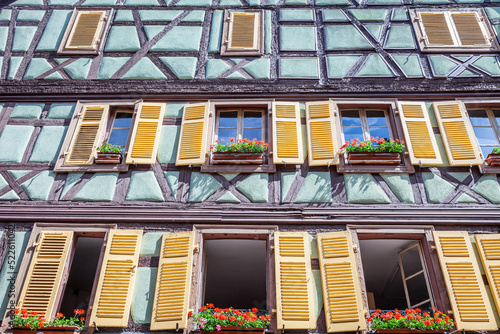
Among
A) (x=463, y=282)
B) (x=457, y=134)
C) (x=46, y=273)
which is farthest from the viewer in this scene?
Answer: (x=457, y=134)

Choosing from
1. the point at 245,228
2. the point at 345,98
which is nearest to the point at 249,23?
the point at 345,98

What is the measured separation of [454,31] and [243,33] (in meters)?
3.76

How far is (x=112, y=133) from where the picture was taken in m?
7.73

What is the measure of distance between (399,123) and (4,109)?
6.26m

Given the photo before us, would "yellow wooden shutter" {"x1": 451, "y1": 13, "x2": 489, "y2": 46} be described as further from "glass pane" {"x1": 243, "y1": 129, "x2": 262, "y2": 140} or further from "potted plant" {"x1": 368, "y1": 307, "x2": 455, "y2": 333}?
"potted plant" {"x1": 368, "y1": 307, "x2": 455, "y2": 333}

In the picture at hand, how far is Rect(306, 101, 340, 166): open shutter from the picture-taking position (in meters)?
6.96

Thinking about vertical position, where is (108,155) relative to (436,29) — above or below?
below

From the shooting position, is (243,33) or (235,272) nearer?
(235,272)

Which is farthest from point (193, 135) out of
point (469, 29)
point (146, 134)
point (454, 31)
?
point (469, 29)

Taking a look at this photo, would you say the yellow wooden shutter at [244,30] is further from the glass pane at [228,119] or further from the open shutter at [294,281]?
the open shutter at [294,281]

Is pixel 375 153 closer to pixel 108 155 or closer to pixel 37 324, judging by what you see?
pixel 108 155

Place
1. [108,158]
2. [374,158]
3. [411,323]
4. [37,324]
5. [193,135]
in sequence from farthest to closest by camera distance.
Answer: [193,135] < [108,158] < [374,158] < [37,324] < [411,323]

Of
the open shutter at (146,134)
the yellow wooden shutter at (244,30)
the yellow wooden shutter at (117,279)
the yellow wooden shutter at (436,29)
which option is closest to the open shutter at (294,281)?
the yellow wooden shutter at (117,279)

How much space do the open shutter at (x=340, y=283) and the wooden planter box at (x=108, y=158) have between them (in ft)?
10.1
